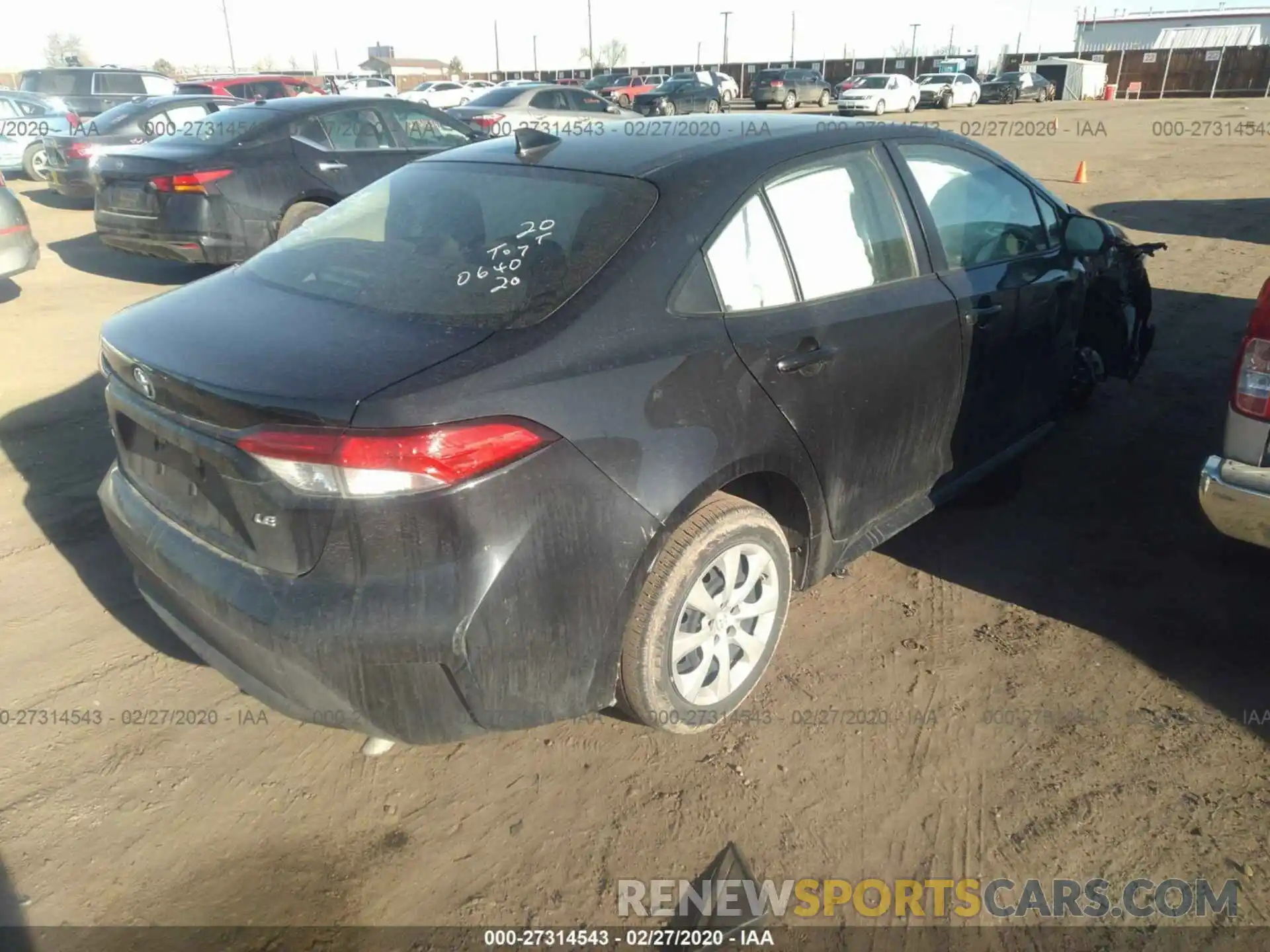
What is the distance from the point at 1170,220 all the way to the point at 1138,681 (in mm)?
9766

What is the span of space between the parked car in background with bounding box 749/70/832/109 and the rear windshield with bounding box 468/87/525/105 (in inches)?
742

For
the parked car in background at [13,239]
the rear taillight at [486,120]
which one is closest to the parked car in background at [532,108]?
the rear taillight at [486,120]

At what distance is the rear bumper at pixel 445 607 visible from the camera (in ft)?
6.59

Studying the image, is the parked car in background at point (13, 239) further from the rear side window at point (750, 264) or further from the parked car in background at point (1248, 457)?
the parked car in background at point (1248, 457)

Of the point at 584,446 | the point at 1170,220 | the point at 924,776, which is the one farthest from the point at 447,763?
the point at 1170,220

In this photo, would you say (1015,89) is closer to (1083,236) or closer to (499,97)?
(499,97)

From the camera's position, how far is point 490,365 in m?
2.09

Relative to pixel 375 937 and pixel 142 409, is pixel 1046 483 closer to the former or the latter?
pixel 375 937

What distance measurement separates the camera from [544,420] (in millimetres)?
2098

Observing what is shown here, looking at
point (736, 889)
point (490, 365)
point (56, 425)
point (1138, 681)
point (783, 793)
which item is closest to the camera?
point (490, 365)

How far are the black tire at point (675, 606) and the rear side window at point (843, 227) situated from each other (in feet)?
2.45

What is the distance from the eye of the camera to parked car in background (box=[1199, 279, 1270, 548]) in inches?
110

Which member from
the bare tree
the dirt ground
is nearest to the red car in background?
the dirt ground

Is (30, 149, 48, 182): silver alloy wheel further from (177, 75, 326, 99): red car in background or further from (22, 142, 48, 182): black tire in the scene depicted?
(177, 75, 326, 99): red car in background
